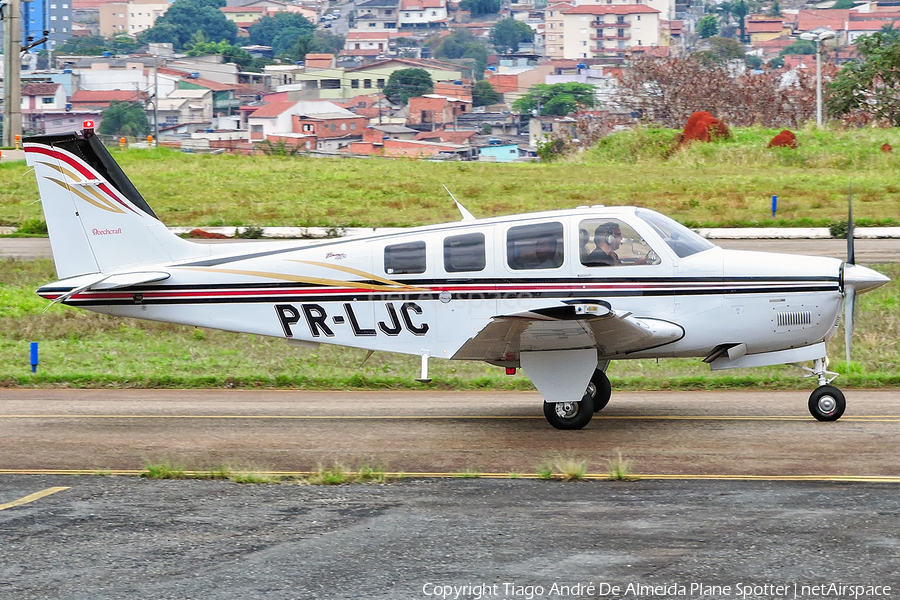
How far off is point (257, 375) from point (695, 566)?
961 centimetres

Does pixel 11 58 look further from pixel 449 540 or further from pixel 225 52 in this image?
pixel 225 52

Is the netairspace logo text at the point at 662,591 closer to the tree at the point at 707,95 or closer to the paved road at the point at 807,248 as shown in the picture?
the paved road at the point at 807,248

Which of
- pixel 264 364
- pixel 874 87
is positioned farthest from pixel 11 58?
pixel 874 87

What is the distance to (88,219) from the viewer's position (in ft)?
42.7

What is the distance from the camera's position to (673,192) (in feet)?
115

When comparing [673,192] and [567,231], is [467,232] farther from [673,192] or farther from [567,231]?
[673,192]

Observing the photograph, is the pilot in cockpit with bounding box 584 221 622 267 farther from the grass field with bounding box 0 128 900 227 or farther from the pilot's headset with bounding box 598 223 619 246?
the grass field with bounding box 0 128 900 227

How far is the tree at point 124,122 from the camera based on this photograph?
105 m

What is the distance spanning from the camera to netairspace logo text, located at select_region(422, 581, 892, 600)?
6895 mm

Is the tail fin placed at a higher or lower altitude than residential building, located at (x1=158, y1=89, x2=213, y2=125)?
lower

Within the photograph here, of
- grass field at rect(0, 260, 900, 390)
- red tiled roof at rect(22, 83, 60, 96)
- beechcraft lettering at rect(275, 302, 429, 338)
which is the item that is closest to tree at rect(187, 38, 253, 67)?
red tiled roof at rect(22, 83, 60, 96)

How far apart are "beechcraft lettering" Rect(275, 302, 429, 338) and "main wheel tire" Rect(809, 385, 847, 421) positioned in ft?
14.3

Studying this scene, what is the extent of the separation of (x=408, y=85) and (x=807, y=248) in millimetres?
127515

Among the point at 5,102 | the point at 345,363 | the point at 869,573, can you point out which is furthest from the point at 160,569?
the point at 5,102
